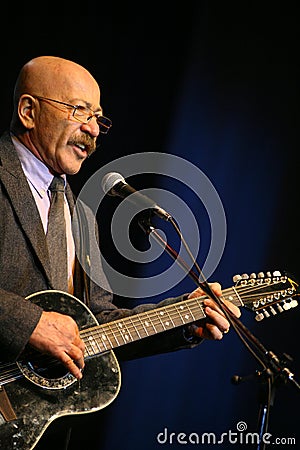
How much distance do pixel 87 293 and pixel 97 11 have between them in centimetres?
152

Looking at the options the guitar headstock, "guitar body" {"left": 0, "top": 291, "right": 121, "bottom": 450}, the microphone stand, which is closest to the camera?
the microphone stand

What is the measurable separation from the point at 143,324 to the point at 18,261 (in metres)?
0.48

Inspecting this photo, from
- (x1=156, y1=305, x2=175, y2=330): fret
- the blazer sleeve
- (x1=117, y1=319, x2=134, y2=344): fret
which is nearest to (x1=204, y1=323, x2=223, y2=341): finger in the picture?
(x1=156, y1=305, x2=175, y2=330): fret

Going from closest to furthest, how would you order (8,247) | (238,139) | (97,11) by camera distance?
(8,247), (97,11), (238,139)

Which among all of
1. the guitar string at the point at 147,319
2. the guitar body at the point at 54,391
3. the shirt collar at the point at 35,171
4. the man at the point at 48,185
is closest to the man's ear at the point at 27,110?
the man at the point at 48,185

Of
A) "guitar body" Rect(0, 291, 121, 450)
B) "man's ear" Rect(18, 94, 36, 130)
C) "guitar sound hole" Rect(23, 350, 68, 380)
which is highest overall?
"man's ear" Rect(18, 94, 36, 130)

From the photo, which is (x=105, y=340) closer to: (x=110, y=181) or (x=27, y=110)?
(x=110, y=181)

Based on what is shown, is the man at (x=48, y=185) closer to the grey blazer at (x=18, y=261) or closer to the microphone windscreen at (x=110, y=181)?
the grey blazer at (x=18, y=261)

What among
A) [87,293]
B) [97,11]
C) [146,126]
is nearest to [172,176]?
[146,126]

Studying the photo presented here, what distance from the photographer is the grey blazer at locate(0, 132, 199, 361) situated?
201cm

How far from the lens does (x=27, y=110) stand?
8.20 feet

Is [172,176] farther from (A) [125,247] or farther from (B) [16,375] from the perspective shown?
(B) [16,375]

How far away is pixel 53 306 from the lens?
215cm

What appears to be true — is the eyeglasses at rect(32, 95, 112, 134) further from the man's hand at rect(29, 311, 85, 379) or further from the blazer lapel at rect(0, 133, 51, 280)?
the man's hand at rect(29, 311, 85, 379)
